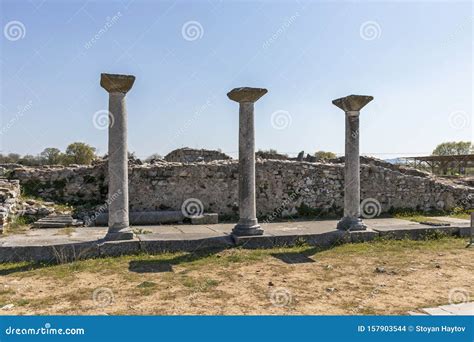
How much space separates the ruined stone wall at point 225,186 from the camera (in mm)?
12812

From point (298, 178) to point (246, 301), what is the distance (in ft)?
28.4

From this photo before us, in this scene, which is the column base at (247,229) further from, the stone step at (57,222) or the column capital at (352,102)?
the stone step at (57,222)

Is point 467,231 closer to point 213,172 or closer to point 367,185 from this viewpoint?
point 367,185

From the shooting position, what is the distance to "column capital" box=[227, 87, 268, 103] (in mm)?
9219

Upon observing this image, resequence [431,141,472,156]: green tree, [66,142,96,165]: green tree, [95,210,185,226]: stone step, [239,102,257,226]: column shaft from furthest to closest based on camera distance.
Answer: [431,141,472,156]: green tree, [66,142,96,165]: green tree, [95,210,185,226]: stone step, [239,102,257,226]: column shaft

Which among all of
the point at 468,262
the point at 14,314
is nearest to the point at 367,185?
the point at 468,262

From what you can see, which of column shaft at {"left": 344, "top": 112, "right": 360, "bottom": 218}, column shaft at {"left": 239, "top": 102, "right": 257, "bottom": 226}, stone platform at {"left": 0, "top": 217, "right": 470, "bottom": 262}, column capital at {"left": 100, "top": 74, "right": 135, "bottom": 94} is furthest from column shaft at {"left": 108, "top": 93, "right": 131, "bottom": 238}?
column shaft at {"left": 344, "top": 112, "right": 360, "bottom": 218}

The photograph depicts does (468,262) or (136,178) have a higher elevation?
(136,178)

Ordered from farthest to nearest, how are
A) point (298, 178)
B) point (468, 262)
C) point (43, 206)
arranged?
point (298, 178), point (43, 206), point (468, 262)

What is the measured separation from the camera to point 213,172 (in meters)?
13.3

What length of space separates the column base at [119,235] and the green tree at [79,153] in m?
25.0

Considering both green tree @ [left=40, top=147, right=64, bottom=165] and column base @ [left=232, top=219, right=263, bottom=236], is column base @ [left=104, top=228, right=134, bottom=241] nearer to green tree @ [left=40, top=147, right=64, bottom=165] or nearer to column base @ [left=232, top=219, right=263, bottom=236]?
column base @ [left=232, top=219, right=263, bottom=236]

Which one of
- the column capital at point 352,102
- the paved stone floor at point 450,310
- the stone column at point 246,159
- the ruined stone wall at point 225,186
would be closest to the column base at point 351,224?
the stone column at point 246,159

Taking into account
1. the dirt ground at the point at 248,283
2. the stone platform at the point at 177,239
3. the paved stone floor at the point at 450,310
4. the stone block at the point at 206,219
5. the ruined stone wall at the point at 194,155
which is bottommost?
the dirt ground at the point at 248,283
